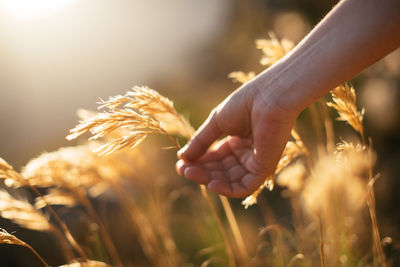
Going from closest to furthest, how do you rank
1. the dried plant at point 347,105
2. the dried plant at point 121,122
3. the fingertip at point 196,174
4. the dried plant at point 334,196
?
the dried plant at point 121,122
the dried plant at point 347,105
the fingertip at point 196,174
the dried plant at point 334,196

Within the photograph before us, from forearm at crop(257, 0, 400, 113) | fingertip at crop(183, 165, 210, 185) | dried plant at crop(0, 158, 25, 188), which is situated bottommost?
fingertip at crop(183, 165, 210, 185)

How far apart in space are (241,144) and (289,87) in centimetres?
52

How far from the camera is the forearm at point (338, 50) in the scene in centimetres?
102

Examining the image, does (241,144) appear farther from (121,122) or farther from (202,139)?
(121,122)

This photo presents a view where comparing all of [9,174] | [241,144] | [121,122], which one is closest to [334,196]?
[241,144]

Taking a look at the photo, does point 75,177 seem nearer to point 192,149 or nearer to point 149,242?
point 149,242

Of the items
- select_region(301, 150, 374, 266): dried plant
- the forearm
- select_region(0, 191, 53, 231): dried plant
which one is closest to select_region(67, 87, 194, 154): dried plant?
the forearm

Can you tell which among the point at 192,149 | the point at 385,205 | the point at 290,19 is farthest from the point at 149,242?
the point at 290,19

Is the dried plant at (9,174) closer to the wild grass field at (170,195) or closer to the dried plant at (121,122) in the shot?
the wild grass field at (170,195)

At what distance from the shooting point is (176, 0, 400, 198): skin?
104cm

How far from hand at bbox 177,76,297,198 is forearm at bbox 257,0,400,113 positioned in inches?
2.8

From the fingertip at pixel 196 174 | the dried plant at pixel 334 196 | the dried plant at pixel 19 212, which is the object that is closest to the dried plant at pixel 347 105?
the dried plant at pixel 334 196

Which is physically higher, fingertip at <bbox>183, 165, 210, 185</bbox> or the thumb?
the thumb

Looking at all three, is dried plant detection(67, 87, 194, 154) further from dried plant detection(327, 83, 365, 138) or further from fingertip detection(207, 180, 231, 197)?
dried plant detection(327, 83, 365, 138)
